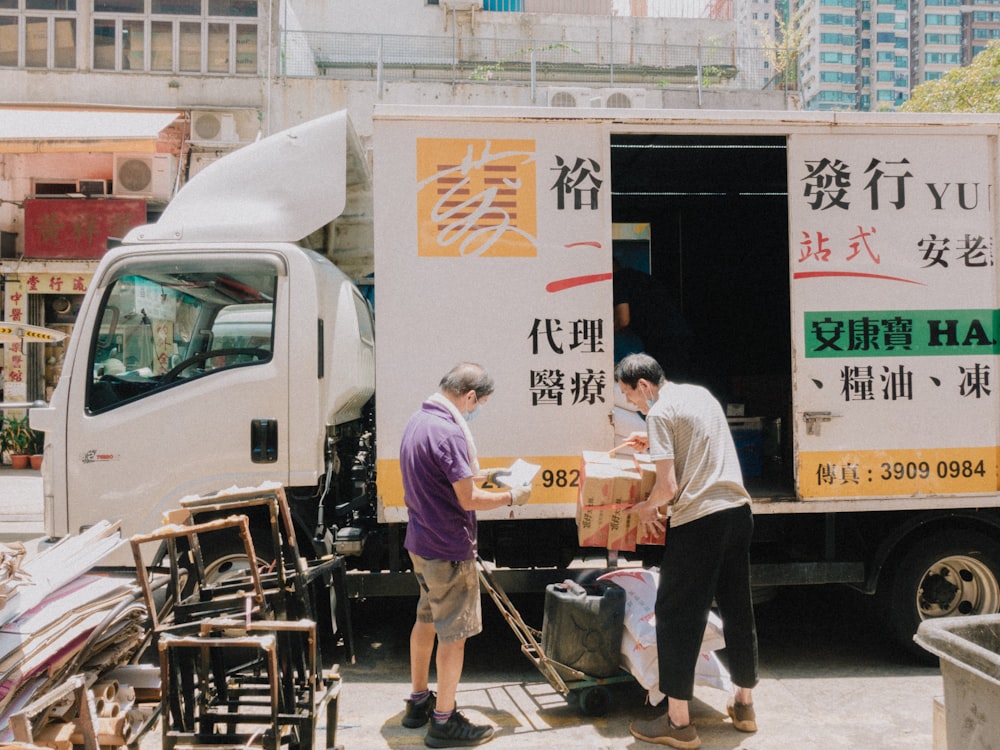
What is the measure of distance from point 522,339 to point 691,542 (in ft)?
4.48

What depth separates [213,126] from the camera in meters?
14.7

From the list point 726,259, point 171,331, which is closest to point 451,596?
point 171,331

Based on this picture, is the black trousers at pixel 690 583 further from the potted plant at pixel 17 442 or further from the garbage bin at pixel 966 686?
the potted plant at pixel 17 442

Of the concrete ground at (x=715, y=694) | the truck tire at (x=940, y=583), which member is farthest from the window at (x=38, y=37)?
the truck tire at (x=940, y=583)

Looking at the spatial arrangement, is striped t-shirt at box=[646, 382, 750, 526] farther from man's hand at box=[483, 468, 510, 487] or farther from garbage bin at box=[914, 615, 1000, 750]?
garbage bin at box=[914, 615, 1000, 750]

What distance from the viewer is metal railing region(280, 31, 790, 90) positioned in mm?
16272

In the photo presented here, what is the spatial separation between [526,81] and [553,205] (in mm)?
12662

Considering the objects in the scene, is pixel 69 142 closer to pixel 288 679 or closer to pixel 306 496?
pixel 306 496

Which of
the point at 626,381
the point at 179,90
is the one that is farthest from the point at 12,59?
the point at 626,381

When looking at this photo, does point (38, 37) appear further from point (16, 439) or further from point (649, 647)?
point (649, 647)

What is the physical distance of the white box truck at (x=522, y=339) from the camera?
4148 millimetres

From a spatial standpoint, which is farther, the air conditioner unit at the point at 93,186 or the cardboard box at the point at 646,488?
the air conditioner unit at the point at 93,186

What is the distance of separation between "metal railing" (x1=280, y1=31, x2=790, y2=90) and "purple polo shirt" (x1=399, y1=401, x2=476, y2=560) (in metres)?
13.7

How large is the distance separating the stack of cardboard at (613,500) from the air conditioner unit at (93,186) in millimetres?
14116
